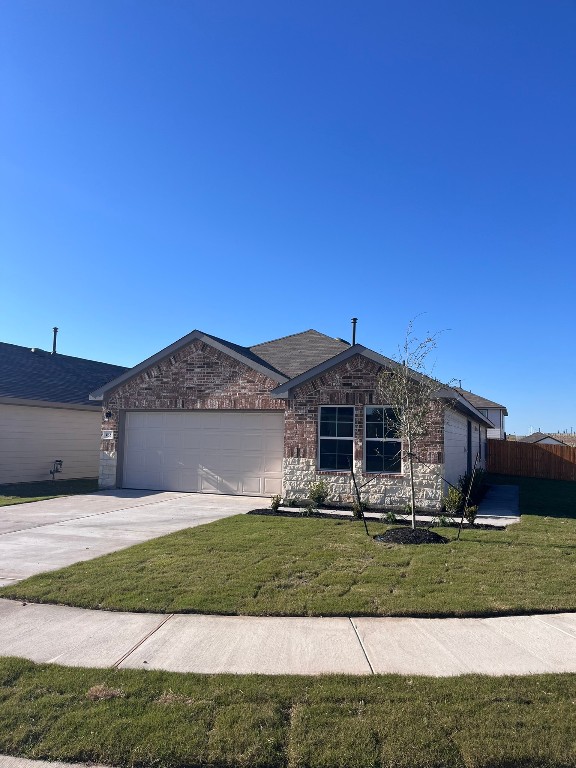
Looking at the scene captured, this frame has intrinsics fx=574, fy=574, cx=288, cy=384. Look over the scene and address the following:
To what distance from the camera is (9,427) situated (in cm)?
1850

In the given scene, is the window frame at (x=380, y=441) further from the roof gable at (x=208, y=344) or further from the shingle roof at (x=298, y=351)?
the shingle roof at (x=298, y=351)

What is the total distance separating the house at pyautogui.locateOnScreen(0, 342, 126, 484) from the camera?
1856 cm

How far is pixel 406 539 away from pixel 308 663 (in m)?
5.17

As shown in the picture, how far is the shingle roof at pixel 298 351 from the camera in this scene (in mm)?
17484

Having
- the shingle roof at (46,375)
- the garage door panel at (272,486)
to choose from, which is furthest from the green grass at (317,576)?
the shingle roof at (46,375)

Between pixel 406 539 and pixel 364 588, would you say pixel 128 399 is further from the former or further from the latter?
pixel 364 588

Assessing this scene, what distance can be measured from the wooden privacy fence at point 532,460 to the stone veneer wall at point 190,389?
17542mm

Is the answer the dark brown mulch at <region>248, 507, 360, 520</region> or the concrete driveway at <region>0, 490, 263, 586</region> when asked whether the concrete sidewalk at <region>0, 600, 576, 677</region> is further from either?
the dark brown mulch at <region>248, 507, 360, 520</region>

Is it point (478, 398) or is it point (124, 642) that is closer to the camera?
point (124, 642)

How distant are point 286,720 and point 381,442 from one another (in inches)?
404

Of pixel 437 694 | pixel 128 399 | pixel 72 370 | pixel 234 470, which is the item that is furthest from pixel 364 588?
pixel 72 370

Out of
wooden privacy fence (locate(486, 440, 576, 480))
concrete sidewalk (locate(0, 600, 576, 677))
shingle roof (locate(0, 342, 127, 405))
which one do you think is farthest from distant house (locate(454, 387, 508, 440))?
concrete sidewalk (locate(0, 600, 576, 677))

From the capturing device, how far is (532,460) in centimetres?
2794

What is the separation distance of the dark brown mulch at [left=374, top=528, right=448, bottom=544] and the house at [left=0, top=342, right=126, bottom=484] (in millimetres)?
13321
